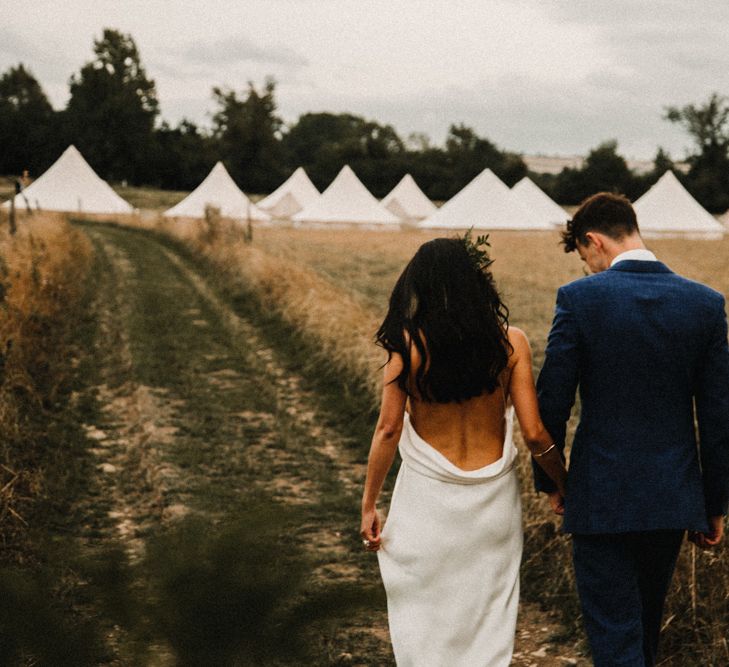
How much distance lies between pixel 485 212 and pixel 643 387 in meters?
34.3

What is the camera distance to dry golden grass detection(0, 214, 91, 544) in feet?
17.7

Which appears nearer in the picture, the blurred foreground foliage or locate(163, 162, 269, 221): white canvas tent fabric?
the blurred foreground foliage

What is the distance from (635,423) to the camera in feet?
8.25

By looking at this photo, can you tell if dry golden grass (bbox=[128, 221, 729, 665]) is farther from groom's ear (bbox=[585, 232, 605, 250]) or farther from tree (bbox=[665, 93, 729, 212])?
tree (bbox=[665, 93, 729, 212])

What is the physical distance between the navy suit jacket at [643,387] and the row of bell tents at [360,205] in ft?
110

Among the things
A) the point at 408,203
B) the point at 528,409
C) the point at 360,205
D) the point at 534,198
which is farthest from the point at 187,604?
the point at 408,203

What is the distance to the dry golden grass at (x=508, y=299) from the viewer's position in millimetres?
3445

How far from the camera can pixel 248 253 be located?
1598 cm

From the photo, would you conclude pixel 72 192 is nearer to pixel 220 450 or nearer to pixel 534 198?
pixel 534 198

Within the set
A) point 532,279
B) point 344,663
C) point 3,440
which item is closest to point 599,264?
point 344,663

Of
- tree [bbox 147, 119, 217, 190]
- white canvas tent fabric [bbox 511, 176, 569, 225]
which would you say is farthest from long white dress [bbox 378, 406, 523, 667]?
tree [bbox 147, 119, 217, 190]

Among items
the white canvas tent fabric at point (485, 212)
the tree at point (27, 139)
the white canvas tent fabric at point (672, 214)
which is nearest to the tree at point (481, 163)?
the white canvas tent fabric at point (672, 214)

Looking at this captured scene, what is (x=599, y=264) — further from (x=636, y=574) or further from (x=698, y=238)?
(x=698, y=238)

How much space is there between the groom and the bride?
18cm
